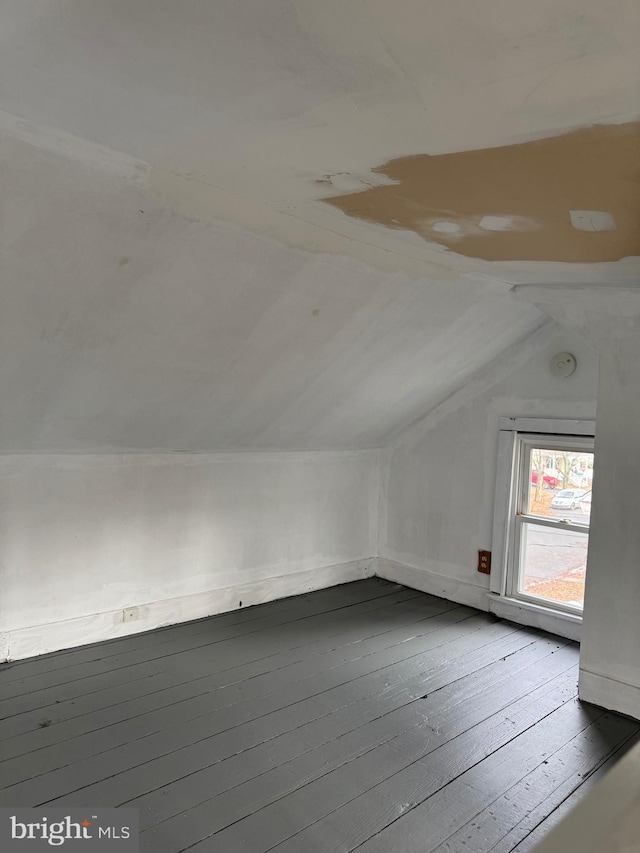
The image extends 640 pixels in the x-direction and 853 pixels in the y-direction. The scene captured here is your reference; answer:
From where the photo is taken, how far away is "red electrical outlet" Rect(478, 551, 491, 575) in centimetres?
459

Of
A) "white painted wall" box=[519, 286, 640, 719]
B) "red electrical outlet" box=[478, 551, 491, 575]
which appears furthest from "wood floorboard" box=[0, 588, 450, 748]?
"white painted wall" box=[519, 286, 640, 719]

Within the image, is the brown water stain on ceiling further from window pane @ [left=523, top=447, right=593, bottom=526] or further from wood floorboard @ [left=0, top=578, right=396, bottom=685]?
wood floorboard @ [left=0, top=578, right=396, bottom=685]

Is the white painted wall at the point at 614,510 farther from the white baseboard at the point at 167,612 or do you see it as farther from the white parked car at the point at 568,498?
the white baseboard at the point at 167,612

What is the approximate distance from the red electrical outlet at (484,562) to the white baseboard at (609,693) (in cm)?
129

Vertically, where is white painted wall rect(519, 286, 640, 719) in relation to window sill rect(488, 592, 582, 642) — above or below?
above

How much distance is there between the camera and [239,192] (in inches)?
90.0

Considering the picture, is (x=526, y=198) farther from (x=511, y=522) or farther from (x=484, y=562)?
(x=484, y=562)

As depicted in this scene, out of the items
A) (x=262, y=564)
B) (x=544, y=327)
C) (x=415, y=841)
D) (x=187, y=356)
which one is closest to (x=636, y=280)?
(x=544, y=327)

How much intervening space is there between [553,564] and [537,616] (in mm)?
359

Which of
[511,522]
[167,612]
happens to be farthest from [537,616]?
[167,612]

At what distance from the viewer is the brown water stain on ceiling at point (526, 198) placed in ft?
5.10

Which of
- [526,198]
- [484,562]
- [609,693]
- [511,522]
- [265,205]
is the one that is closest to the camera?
[526,198]

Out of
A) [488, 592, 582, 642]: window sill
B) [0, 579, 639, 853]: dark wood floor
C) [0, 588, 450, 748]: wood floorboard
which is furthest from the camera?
[488, 592, 582, 642]: window sill

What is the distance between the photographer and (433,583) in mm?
4949
